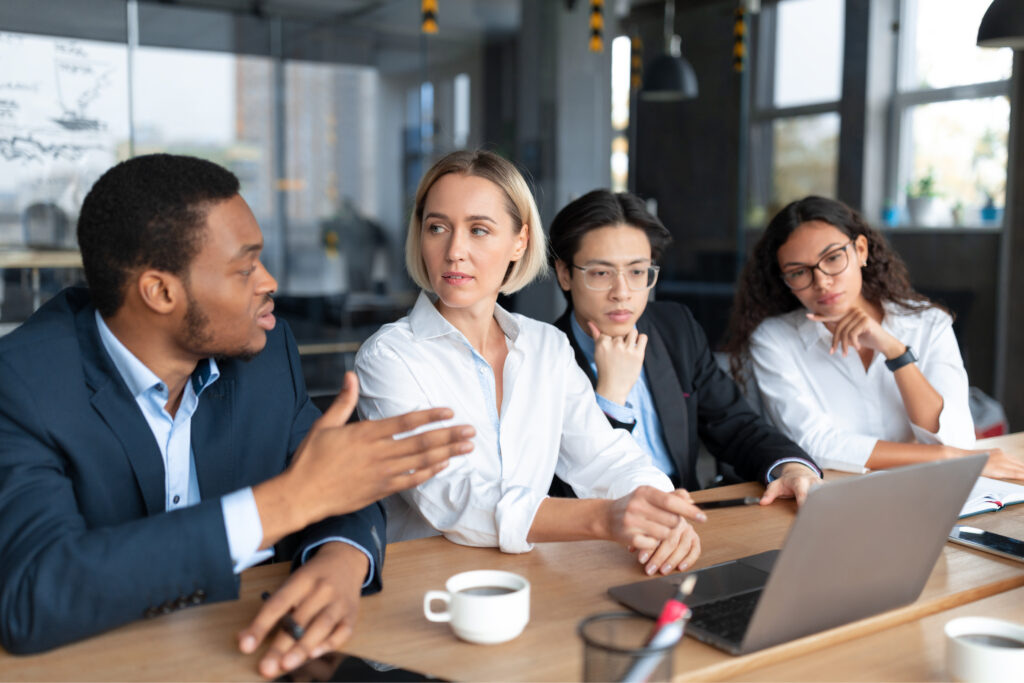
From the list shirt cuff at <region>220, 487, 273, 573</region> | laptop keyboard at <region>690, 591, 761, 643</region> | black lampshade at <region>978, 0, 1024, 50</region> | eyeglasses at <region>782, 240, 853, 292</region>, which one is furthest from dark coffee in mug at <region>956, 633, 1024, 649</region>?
black lampshade at <region>978, 0, 1024, 50</region>

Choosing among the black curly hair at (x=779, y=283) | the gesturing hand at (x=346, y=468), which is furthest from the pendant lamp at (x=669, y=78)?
the gesturing hand at (x=346, y=468)

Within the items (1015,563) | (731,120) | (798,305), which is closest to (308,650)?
(1015,563)

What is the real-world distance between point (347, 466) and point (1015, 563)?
1.11 m

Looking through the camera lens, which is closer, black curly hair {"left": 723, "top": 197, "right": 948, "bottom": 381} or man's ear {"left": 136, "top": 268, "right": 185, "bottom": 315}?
man's ear {"left": 136, "top": 268, "right": 185, "bottom": 315}

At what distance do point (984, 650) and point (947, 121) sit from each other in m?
5.89

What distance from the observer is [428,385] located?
1.83 metres

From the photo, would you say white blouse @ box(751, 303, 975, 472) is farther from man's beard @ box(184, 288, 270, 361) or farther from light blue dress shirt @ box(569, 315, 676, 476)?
man's beard @ box(184, 288, 270, 361)

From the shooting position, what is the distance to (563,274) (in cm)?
241

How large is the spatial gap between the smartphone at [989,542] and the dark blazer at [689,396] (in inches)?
25.9

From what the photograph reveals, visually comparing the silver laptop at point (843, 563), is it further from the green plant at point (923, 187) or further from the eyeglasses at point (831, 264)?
the green plant at point (923, 187)

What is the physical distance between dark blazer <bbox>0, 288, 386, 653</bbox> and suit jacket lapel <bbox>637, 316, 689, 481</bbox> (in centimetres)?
101

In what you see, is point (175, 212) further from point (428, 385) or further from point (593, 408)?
point (593, 408)

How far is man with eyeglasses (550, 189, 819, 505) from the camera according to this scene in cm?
222

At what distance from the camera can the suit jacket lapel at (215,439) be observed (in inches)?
61.0
